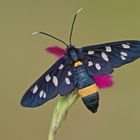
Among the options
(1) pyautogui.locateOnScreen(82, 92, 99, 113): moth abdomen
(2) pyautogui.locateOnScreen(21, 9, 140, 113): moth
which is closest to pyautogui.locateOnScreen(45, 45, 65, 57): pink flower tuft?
(2) pyautogui.locateOnScreen(21, 9, 140, 113): moth

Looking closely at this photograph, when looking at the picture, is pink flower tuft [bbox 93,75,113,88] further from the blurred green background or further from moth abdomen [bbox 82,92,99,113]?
the blurred green background

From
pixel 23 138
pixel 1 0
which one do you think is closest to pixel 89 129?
pixel 23 138

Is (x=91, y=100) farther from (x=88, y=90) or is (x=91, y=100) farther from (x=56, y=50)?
(x=56, y=50)

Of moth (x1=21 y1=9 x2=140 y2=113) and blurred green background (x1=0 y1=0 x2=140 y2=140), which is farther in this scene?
blurred green background (x1=0 y1=0 x2=140 y2=140)

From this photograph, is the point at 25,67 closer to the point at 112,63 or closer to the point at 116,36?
the point at 116,36

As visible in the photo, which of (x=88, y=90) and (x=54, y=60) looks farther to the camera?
(x=54, y=60)

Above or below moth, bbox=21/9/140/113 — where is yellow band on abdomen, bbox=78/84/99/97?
below

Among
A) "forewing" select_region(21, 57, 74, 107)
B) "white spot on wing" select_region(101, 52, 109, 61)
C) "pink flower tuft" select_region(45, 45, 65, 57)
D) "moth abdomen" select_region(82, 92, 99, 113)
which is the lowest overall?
"moth abdomen" select_region(82, 92, 99, 113)

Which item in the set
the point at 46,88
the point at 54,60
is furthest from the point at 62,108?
the point at 54,60
